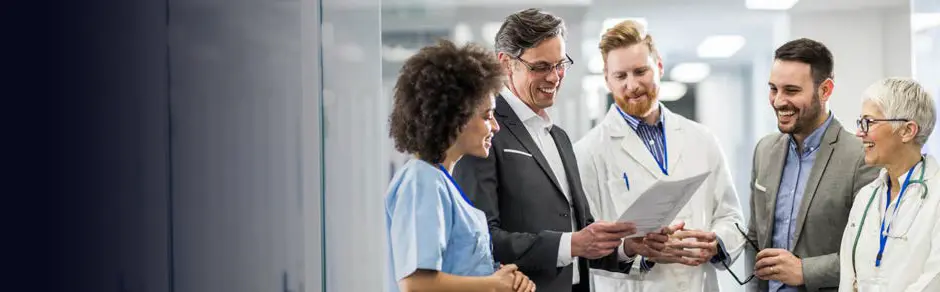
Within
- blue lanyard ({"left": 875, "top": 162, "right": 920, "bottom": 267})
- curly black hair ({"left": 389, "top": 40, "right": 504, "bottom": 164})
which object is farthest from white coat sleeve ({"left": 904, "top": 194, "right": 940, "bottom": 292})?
curly black hair ({"left": 389, "top": 40, "right": 504, "bottom": 164})

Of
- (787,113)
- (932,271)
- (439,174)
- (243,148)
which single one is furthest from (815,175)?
(243,148)

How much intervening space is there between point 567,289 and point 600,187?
60 centimetres

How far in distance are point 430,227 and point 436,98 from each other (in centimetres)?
24

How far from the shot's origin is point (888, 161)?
251 cm

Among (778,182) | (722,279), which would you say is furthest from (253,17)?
(722,279)

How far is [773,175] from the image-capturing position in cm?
294

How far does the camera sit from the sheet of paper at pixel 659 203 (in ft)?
7.47

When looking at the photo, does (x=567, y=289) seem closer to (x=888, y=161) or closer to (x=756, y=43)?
(x=888, y=161)

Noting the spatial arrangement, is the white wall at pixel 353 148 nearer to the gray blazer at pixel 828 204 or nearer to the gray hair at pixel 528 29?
the gray hair at pixel 528 29

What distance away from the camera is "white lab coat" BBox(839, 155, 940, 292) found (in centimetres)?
234

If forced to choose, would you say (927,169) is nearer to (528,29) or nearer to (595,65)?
(528,29)

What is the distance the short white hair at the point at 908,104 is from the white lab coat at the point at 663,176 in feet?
1.97

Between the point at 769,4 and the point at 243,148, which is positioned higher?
the point at 769,4

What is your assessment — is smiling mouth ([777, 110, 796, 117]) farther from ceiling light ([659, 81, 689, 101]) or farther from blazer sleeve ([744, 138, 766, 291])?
ceiling light ([659, 81, 689, 101])
